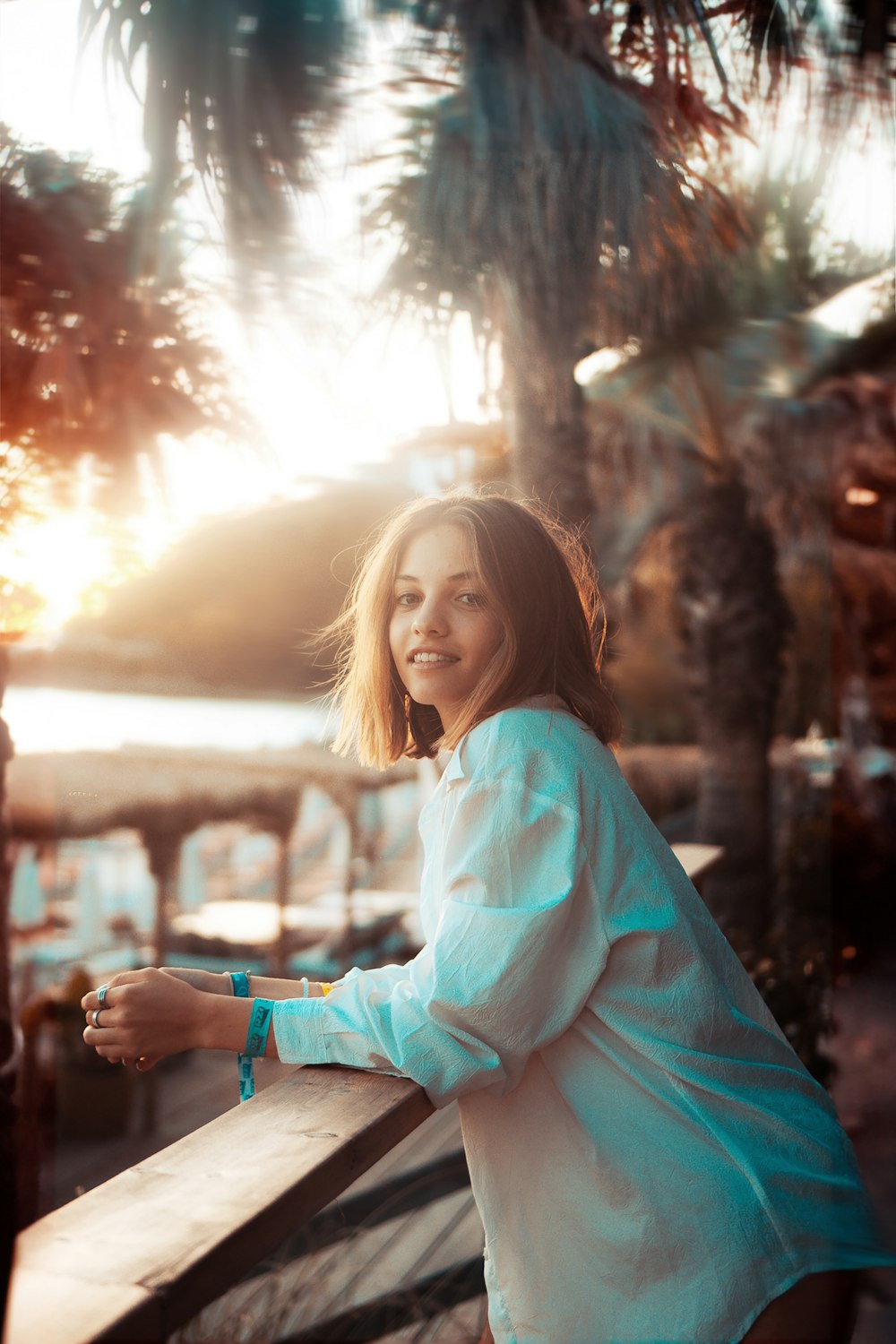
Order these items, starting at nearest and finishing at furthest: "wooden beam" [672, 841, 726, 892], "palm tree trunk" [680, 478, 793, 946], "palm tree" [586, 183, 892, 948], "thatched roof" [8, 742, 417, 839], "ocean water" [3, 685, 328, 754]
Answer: "ocean water" [3, 685, 328, 754] < "wooden beam" [672, 841, 726, 892] < "palm tree" [586, 183, 892, 948] < "palm tree trunk" [680, 478, 793, 946] < "thatched roof" [8, 742, 417, 839]

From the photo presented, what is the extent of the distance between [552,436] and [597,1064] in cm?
227

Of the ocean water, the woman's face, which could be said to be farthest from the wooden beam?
the woman's face

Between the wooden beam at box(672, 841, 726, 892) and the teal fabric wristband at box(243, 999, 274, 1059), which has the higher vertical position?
the teal fabric wristband at box(243, 999, 274, 1059)

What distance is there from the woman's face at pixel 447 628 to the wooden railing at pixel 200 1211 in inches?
18.1

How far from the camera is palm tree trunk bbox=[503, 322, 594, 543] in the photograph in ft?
9.25

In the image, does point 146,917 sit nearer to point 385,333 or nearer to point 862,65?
point 385,333

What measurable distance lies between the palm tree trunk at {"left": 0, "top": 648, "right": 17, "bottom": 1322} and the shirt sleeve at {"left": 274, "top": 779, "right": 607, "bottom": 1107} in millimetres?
364

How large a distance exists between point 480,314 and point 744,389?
347 cm

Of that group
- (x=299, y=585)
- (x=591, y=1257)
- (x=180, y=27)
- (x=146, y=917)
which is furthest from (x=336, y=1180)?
(x=146, y=917)

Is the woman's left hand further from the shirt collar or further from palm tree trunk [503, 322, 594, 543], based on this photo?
palm tree trunk [503, 322, 594, 543]

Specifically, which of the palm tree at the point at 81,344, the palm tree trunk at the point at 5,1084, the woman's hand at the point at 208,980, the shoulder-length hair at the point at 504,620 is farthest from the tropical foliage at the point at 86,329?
the woman's hand at the point at 208,980

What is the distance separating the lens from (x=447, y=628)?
1.26 meters

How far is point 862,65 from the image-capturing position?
1835 mm

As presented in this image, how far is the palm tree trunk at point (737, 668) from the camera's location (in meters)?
5.26
